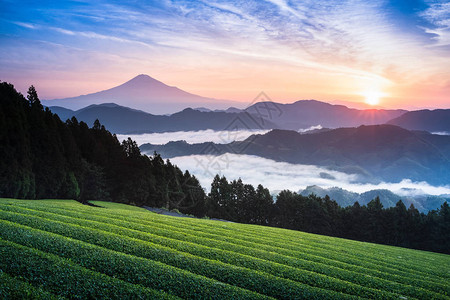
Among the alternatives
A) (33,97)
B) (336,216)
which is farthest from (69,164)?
(336,216)

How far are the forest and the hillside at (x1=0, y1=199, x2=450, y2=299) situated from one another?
28997 millimetres

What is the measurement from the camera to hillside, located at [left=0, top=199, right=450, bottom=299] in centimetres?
934

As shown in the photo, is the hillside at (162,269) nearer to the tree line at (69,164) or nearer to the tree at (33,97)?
the tree line at (69,164)

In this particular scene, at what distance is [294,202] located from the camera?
74562 mm

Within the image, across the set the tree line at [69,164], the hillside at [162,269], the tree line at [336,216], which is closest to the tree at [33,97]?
the tree line at [69,164]

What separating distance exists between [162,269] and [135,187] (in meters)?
53.8

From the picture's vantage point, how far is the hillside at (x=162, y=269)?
9.34 metres

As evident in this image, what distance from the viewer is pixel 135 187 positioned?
61.8 meters

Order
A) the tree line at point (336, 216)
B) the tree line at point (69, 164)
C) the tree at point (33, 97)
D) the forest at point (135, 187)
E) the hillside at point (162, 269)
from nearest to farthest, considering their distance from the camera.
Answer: the hillside at point (162, 269), the tree line at point (69, 164), the forest at point (135, 187), the tree at point (33, 97), the tree line at point (336, 216)

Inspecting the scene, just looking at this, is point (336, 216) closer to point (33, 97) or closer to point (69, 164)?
point (69, 164)

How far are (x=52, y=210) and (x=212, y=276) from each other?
47.8 ft

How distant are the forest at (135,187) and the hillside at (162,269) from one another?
28997 millimetres

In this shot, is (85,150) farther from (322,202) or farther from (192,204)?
(322,202)

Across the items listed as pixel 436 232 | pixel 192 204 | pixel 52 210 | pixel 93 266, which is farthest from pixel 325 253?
pixel 192 204
